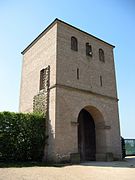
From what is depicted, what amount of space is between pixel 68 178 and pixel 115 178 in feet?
6.20

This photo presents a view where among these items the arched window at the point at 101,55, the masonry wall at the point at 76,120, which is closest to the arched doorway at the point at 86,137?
the masonry wall at the point at 76,120

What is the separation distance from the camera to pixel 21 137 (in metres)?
12.9

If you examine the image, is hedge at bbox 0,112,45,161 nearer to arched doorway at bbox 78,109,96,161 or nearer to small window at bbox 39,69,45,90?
small window at bbox 39,69,45,90

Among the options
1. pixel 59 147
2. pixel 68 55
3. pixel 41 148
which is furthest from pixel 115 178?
pixel 68 55

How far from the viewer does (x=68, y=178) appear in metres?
7.88

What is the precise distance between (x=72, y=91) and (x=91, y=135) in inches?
193

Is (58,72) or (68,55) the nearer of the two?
(58,72)

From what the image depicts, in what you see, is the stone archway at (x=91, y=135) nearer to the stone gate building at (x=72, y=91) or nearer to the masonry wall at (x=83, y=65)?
the stone gate building at (x=72, y=91)

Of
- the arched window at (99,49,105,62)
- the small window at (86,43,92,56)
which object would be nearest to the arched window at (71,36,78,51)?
the small window at (86,43,92,56)

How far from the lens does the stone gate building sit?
1346cm

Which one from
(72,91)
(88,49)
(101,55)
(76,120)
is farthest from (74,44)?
(76,120)

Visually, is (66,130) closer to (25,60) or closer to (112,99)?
(112,99)

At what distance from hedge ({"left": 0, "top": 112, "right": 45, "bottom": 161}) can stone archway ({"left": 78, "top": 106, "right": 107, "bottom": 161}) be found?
4428mm

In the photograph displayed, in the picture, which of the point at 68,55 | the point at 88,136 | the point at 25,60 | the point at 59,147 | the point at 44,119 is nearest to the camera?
the point at 59,147
